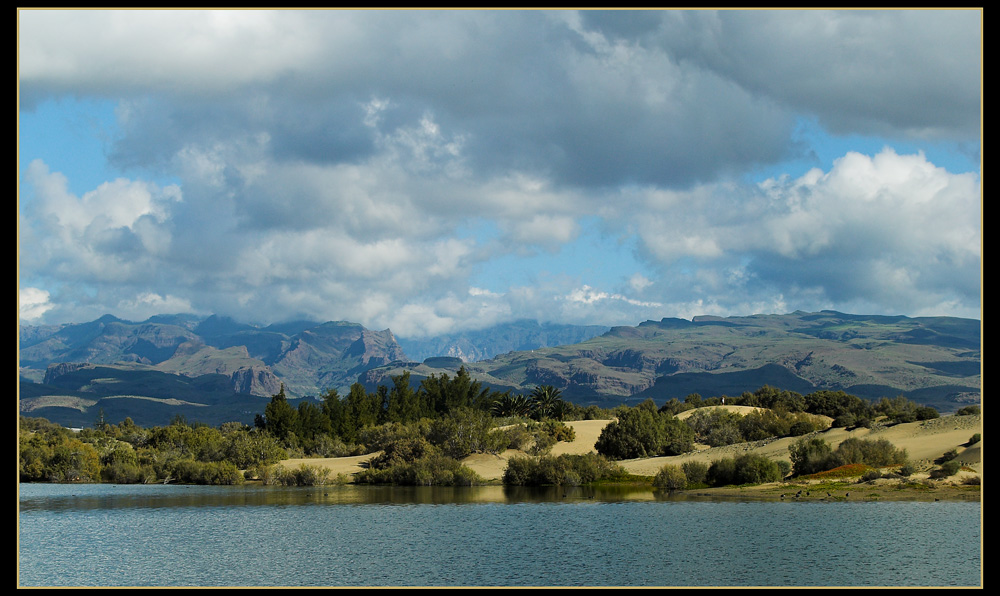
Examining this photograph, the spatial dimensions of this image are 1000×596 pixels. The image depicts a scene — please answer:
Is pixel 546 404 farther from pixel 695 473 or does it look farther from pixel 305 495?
pixel 305 495

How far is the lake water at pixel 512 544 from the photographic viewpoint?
34375 millimetres

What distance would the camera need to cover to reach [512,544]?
41.9 metres

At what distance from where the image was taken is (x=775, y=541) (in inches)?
1593

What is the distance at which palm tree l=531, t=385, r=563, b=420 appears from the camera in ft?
418

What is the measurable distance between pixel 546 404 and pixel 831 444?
60.4 m

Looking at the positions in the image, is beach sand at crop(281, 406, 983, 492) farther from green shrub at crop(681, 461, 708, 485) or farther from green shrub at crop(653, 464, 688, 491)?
green shrub at crop(653, 464, 688, 491)

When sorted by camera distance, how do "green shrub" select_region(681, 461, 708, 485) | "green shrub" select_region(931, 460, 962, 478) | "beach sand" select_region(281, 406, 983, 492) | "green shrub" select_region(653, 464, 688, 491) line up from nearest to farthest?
"green shrub" select_region(931, 460, 962, 478), "beach sand" select_region(281, 406, 983, 492), "green shrub" select_region(653, 464, 688, 491), "green shrub" select_region(681, 461, 708, 485)

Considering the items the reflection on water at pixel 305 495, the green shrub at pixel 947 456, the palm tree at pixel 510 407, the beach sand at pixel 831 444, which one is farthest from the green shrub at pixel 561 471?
the palm tree at pixel 510 407

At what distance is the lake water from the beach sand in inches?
587

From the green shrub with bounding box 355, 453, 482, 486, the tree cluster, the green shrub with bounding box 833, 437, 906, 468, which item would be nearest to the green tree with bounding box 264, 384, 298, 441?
the tree cluster

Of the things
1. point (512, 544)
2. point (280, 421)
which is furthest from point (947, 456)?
point (280, 421)

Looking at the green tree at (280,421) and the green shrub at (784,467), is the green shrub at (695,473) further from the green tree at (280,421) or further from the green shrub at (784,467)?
the green tree at (280,421)

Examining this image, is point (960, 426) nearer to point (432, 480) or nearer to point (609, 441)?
point (609, 441)

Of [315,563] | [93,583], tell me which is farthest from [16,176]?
[315,563]
